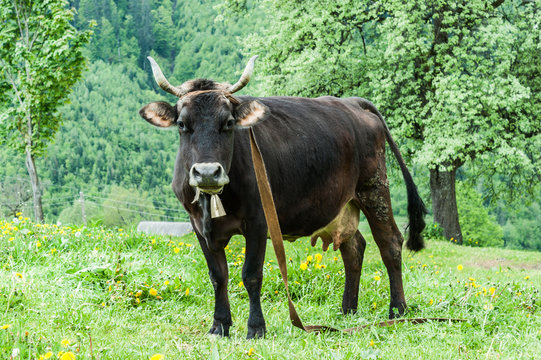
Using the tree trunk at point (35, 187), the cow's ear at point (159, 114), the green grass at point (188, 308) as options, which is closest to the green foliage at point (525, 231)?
the tree trunk at point (35, 187)

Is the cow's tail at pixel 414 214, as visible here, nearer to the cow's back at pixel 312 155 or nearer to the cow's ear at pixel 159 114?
the cow's back at pixel 312 155

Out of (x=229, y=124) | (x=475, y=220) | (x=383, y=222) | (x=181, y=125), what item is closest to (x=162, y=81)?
(x=181, y=125)

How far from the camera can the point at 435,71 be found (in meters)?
19.0

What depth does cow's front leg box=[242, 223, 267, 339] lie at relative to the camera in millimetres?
5062

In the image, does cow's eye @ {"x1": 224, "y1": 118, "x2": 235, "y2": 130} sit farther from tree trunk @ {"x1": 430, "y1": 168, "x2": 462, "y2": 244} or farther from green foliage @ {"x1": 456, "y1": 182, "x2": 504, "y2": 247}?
green foliage @ {"x1": 456, "y1": 182, "x2": 504, "y2": 247}

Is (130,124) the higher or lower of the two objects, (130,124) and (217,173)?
the higher

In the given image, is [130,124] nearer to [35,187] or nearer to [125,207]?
[125,207]

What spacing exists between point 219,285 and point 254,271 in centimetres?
46

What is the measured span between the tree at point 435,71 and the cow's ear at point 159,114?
1327 centimetres

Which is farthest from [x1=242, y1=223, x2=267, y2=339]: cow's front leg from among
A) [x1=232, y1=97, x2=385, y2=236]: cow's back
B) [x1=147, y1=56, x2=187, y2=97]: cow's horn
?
[x1=147, y1=56, x2=187, y2=97]: cow's horn

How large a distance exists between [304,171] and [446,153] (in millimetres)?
12308

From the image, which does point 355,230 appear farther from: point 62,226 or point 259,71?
point 259,71

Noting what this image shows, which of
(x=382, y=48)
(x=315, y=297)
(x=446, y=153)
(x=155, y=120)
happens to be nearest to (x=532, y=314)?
(x=315, y=297)

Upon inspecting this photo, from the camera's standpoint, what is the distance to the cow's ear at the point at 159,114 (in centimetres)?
492
